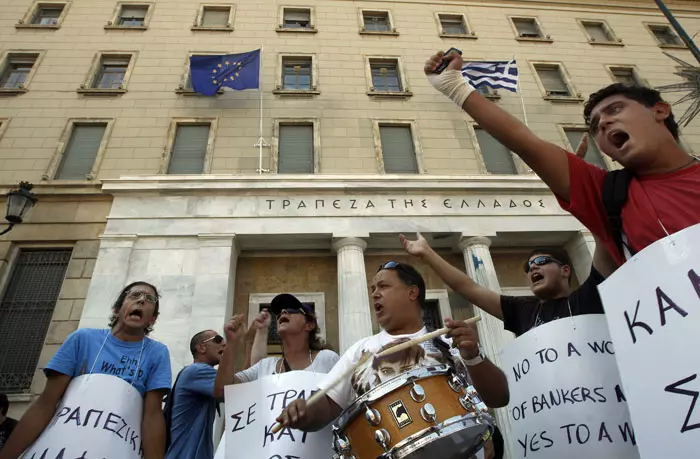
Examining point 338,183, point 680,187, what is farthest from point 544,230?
point 680,187

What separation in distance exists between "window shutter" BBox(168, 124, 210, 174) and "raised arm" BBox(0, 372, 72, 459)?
10342 millimetres

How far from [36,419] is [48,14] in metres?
19.1

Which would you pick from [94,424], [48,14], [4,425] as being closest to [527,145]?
[94,424]

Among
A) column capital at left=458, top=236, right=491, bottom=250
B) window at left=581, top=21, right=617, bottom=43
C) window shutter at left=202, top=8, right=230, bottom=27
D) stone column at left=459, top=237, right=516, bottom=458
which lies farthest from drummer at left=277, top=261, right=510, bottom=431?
window at left=581, top=21, right=617, bottom=43

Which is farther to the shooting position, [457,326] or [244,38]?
[244,38]

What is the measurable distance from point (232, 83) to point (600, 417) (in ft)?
44.2

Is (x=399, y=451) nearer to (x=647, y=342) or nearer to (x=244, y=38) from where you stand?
(x=647, y=342)

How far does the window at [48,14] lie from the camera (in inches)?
632

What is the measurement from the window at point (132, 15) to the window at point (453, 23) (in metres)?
12.0

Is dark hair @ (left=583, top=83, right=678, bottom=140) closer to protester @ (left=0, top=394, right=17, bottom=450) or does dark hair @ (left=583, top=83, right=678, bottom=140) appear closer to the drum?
the drum

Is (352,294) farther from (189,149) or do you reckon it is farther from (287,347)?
(189,149)

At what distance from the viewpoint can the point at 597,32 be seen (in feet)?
60.3

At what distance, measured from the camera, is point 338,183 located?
468 inches

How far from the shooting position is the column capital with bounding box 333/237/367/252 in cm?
1112
